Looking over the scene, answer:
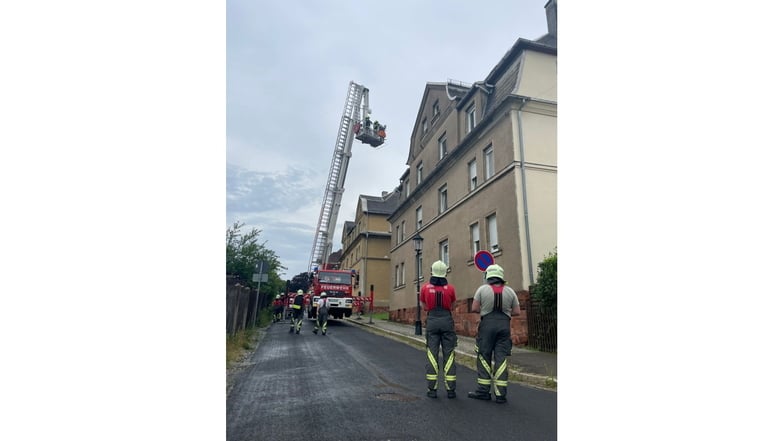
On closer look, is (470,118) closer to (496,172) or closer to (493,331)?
(496,172)

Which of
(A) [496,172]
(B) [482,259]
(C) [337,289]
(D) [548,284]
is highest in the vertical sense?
(A) [496,172]

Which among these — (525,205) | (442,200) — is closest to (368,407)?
(525,205)

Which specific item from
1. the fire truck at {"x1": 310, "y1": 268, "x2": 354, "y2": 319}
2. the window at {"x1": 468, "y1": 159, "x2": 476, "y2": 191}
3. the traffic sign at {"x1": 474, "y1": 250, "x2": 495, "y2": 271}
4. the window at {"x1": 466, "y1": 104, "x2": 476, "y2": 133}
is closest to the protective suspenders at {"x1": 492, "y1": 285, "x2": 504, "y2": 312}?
the traffic sign at {"x1": 474, "y1": 250, "x2": 495, "y2": 271}

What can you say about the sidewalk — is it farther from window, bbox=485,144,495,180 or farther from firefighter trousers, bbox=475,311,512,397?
window, bbox=485,144,495,180

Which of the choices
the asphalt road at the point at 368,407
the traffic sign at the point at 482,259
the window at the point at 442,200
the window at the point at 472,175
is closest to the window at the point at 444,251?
the window at the point at 442,200

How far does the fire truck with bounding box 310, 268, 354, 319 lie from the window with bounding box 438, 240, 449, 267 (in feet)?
19.3

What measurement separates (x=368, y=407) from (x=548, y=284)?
8105mm

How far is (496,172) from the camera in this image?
16312 mm

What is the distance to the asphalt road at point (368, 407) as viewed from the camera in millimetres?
4605

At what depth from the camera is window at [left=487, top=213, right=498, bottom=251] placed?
1641 centimetres

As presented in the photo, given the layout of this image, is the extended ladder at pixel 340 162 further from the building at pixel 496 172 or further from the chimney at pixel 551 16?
the chimney at pixel 551 16

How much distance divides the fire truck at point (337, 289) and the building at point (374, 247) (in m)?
13.0
